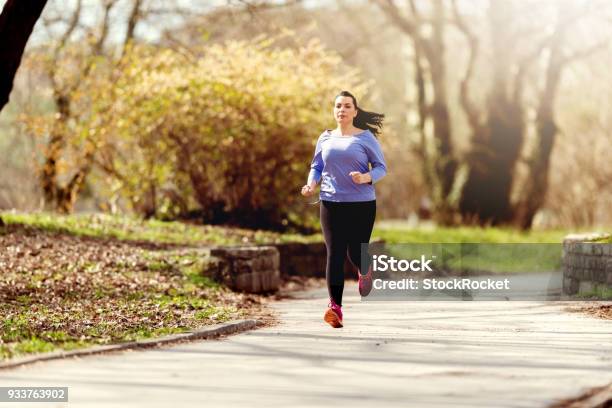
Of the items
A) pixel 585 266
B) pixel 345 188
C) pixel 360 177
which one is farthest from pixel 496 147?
pixel 360 177

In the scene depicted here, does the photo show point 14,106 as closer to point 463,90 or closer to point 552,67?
point 463,90

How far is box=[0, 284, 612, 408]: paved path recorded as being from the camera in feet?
24.4

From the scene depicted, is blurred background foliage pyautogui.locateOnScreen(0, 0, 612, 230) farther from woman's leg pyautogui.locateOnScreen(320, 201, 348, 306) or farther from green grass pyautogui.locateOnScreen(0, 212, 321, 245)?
woman's leg pyautogui.locateOnScreen(320, 201, 348, 306)

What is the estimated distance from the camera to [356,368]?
866 cm

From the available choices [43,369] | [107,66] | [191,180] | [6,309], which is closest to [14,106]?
[107,66]

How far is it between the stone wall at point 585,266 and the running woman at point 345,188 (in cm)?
474

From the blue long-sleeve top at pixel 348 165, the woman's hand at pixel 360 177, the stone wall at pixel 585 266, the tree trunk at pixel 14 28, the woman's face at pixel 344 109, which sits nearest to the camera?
the woman's hand at pixel 360 177

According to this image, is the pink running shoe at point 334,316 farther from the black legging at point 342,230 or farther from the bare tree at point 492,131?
the bare tree at point 492,131

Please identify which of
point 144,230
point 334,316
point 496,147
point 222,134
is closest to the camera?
point 334,316

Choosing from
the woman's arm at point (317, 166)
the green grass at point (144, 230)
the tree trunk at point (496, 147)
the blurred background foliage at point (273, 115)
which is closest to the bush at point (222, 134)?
the blurred background foliage at point (273, 115)

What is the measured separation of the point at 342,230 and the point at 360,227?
0.57 feet

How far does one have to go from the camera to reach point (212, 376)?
828cm

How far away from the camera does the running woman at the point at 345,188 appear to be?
1127 cm

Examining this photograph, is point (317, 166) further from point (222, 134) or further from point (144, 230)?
point (222, 134)
